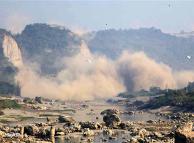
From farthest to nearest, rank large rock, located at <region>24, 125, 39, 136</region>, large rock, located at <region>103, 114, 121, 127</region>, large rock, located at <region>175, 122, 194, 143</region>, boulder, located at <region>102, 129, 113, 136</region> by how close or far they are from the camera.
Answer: large rock, located at <region>103, 114, 121, 127</region>, boulder, located at <region>102, 129, 113, 136</region>, large rock, located at <region>24, 125, 39, 136</region>, large rock, located at <region>175, 122, 194, 143</region>

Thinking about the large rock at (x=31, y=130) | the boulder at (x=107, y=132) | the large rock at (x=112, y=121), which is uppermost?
the large rock at (x=112, y=121)

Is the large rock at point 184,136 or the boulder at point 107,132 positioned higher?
the large rock at point 184,136

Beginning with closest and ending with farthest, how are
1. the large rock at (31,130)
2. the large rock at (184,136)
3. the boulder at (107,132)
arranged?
the large rock at (184,136) < the large rock at (31,130) < the boulder at (107,132)

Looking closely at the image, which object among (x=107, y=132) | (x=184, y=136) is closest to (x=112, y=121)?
(x=107, y=132)

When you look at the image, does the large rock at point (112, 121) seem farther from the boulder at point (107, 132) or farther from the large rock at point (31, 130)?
the large rock at point (31, 130)

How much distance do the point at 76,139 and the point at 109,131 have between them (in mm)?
19947

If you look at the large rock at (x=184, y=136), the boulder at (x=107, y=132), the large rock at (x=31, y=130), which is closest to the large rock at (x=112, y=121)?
the boulder at (x=107, y=132)

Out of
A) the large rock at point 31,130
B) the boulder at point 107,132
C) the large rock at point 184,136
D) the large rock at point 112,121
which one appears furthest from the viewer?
the large rock at point 112,121

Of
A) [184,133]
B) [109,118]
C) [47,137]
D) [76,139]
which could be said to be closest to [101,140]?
[76,139]

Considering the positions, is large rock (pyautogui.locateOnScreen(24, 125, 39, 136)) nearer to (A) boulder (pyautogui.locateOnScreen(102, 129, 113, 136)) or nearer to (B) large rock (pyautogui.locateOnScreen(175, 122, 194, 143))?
(A) boulder (pyautogui.locateOnScreen(102, 129, 113, 136))

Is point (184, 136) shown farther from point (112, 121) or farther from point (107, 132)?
point (112, 121)

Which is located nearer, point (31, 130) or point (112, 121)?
point (31, 130)

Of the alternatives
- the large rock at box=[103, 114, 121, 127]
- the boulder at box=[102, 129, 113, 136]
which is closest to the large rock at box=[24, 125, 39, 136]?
the boulder at box=[102, 129, 113, 136]

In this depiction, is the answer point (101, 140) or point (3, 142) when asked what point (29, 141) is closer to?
point (3, 142)
